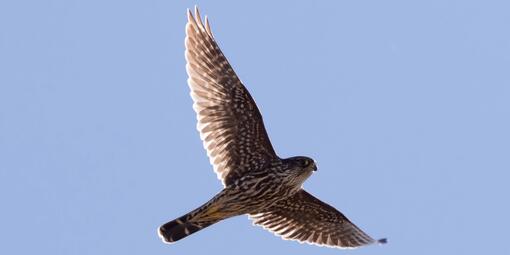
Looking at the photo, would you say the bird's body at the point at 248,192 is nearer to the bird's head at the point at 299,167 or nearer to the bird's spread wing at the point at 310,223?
the bird's head at the point at 299,167

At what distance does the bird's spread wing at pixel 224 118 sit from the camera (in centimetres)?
1778

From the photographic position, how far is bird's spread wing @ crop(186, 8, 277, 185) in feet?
58.3

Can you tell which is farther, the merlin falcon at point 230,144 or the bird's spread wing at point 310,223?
the bird's spread wing at point 310,223

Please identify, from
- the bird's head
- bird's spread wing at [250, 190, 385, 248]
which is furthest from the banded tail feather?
the bird's head

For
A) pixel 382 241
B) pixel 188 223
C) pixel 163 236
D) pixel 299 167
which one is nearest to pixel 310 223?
pixel 382 241

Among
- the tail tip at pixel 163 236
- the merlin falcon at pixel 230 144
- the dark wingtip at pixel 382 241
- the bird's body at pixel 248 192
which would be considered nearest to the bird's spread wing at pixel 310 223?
the merlin falcon at pixel 230 144

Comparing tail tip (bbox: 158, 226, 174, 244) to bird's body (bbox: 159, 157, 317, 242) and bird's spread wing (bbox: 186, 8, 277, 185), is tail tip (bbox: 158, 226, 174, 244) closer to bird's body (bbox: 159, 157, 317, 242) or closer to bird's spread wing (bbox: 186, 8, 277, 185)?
bird's body (bbox: 159, 157, 317, 242)

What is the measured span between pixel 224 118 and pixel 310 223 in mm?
2431

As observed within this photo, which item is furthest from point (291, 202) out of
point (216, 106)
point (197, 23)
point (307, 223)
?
point (197, 23)

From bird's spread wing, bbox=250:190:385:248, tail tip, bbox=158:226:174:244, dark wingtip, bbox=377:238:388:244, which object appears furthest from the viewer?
bird's spread wing, bbox=250:190:385:248

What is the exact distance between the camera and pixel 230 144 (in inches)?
702

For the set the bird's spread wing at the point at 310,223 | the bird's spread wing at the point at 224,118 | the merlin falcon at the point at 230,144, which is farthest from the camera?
the bird's spread wing at the point at 310,223

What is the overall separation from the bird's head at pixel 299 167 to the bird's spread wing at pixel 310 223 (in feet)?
3.64

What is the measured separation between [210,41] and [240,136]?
155 cm
